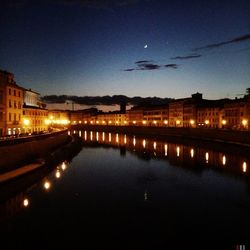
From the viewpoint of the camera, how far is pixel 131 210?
2488cm

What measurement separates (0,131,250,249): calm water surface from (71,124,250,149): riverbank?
2314 cm

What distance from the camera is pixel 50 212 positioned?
80.4 ft

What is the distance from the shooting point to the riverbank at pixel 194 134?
65.2 m

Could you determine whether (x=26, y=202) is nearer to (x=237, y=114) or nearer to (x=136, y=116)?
(x=237, y=114)

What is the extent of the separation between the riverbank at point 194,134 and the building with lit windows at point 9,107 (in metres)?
44.8

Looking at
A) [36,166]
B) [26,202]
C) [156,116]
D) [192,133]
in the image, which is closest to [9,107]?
[36,166]

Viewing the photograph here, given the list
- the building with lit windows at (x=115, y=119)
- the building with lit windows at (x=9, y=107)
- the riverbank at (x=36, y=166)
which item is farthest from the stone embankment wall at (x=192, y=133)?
the building with lit windows at (x=9, y=107)

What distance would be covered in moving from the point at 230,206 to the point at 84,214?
1229 cm

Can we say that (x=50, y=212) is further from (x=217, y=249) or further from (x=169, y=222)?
(x=217, y=249)

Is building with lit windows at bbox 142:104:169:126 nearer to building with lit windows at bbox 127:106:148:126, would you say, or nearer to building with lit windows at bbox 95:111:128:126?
building with lit windows at bbox 127:106:148:126

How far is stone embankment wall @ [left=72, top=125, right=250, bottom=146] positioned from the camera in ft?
215

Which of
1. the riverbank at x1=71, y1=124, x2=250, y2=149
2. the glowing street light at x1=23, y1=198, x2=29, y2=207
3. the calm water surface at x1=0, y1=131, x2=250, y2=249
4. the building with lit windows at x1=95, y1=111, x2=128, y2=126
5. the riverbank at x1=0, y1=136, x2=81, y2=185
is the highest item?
the building with lit windows at x1=95, y1=111, x2=128, y2=126

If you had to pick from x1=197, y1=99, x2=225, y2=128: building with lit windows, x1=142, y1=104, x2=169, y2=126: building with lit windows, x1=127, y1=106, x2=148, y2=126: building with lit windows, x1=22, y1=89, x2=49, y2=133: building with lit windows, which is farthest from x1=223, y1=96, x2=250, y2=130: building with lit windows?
x1=127, y1=106, x2=148, y2=126: building with lit windows

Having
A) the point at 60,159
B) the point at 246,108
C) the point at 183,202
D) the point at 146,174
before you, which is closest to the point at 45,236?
the point at 183,202
